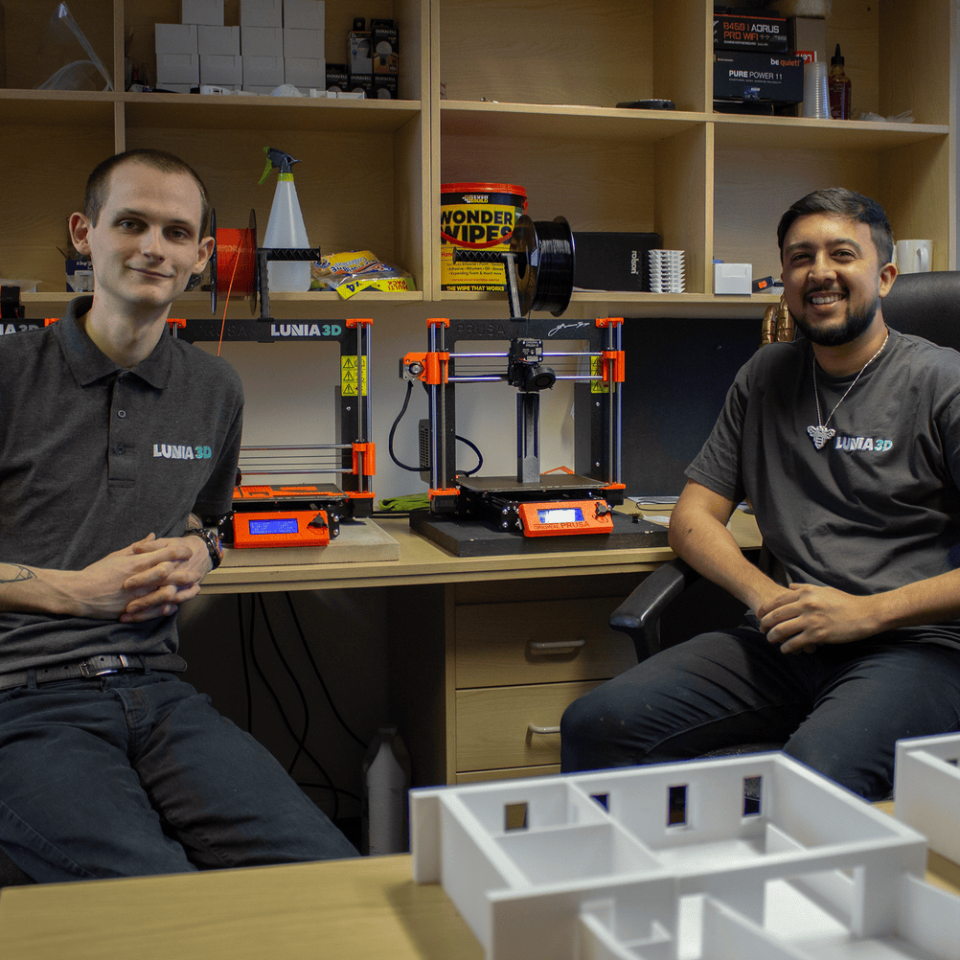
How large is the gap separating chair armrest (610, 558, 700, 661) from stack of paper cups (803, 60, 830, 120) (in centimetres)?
140

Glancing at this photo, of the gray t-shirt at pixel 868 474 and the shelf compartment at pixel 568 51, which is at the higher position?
the shelf compartment at pixel 568 51

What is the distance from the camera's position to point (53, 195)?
246 cm

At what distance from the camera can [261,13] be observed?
91.8 inches

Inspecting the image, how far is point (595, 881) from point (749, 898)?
0.32 ft

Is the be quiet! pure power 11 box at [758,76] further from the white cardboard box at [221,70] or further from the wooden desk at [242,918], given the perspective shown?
the wooden desk at [242,918]

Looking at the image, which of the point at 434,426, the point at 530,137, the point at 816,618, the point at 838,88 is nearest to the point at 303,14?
the point at 530,137

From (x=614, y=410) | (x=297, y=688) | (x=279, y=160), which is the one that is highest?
(x=279, y=160)

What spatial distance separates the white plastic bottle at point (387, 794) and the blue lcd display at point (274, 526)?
65 centimetres

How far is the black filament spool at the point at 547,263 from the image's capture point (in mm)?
2174

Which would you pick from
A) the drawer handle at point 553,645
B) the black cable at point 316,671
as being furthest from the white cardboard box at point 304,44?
the drawer handle at point 553,645

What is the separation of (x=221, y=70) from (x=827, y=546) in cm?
167

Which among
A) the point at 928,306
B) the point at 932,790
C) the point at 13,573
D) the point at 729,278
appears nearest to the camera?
the point at 932,790

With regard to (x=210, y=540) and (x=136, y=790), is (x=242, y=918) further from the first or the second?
(x=210, y=540)

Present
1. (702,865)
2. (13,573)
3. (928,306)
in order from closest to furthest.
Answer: (702,865)
(13,573)
(928,306)
